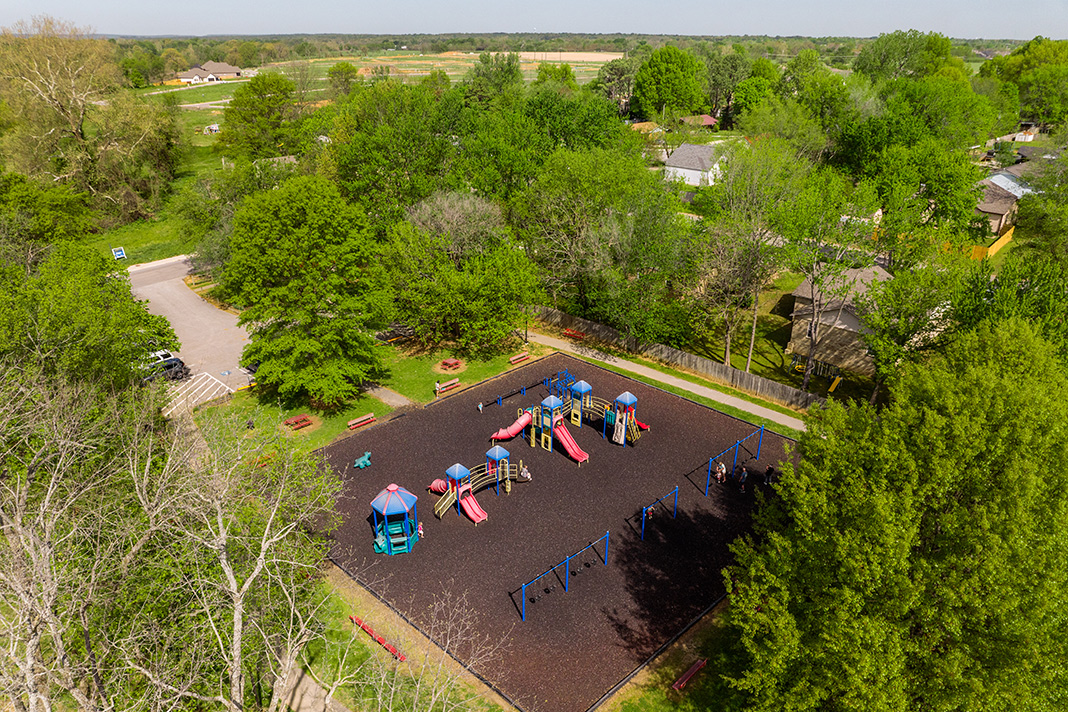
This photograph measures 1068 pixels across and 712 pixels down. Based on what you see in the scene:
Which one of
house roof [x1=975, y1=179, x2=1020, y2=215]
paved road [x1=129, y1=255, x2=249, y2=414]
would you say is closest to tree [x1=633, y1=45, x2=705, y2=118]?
house roof [x1=975, y1=179, x2=1020, y2=215]

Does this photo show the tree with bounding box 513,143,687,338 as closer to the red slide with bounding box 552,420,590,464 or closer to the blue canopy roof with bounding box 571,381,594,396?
the blue canopy roof with bounding box 571,381,594,396

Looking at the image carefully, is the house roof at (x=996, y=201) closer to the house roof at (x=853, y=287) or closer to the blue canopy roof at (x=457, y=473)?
the house roof at (x=853, y=287)

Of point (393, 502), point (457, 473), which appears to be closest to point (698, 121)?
point (457, 473)

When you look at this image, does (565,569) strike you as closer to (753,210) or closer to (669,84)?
(753,210)

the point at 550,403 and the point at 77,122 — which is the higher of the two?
the point at 77,122

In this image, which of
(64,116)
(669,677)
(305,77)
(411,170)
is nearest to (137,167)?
(64,116)

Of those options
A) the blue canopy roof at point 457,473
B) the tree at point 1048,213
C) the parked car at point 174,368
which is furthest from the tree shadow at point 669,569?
the tree at point 1048,213
